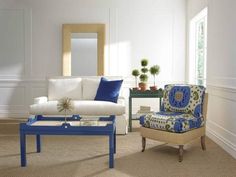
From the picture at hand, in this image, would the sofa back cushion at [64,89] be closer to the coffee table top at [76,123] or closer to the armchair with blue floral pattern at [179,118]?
the coffee table top at [76,123]

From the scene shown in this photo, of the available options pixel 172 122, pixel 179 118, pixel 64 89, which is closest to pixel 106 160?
pixel 172 122

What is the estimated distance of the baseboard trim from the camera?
4013 millimetres

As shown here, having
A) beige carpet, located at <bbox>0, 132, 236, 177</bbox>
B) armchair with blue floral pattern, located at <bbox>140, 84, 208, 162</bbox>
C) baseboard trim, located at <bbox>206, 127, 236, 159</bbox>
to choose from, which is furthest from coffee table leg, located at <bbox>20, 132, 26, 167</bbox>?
baseboard trim, located at <bbox>206, 127, 236, 159</bbox>

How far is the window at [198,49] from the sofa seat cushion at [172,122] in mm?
1767

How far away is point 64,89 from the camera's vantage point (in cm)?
565

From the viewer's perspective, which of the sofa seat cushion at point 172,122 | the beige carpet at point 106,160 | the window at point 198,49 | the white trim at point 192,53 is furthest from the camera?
the white trim at point 192,53

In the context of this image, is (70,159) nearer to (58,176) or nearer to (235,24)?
(58,176)

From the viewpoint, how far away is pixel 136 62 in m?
6.83

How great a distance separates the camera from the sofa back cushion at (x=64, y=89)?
5625mm

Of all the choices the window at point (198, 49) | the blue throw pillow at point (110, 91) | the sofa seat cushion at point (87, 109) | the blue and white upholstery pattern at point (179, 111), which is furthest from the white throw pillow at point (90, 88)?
the window at point (198, 49)

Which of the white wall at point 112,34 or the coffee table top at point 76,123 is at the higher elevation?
the white wall at point 112,34

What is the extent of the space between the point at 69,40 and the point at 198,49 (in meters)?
2.52

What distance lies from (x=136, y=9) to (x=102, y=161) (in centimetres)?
391

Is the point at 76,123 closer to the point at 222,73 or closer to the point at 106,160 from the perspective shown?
the point at 106,160
